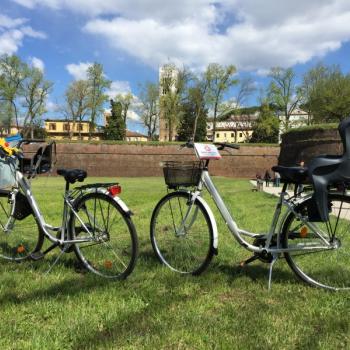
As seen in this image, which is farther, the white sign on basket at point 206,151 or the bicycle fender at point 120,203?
the white sign on basket at point 206,151

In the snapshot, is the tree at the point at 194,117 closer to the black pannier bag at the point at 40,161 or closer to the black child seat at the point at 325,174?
the black pannier bag at the point at 40,161

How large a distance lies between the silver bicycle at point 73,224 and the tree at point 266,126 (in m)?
58.8

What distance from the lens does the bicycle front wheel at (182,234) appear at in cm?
382

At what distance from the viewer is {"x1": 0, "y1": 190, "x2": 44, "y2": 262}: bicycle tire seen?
4410 mm

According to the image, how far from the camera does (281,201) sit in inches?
139

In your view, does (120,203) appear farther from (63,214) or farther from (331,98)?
(331,98)

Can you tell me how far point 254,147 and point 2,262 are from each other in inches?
1577

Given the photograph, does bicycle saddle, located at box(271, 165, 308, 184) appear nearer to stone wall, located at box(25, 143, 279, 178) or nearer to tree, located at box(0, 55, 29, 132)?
stone wall, located at box(25, 143, 279, 178)

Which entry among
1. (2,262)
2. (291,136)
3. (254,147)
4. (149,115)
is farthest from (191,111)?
(2,262)

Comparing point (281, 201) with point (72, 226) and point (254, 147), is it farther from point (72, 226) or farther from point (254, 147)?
point (254, 147)

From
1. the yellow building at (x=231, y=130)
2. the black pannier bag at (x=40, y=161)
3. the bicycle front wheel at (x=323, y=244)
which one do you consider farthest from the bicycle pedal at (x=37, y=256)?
the yellow building at (x=231, y=130)

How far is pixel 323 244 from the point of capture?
3410 mm

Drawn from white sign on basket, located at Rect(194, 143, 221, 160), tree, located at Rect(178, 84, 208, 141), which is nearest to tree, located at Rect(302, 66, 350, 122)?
tree, located at Rect(178, 84, 208, 141)

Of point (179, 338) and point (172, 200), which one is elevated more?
point (172, 200)
